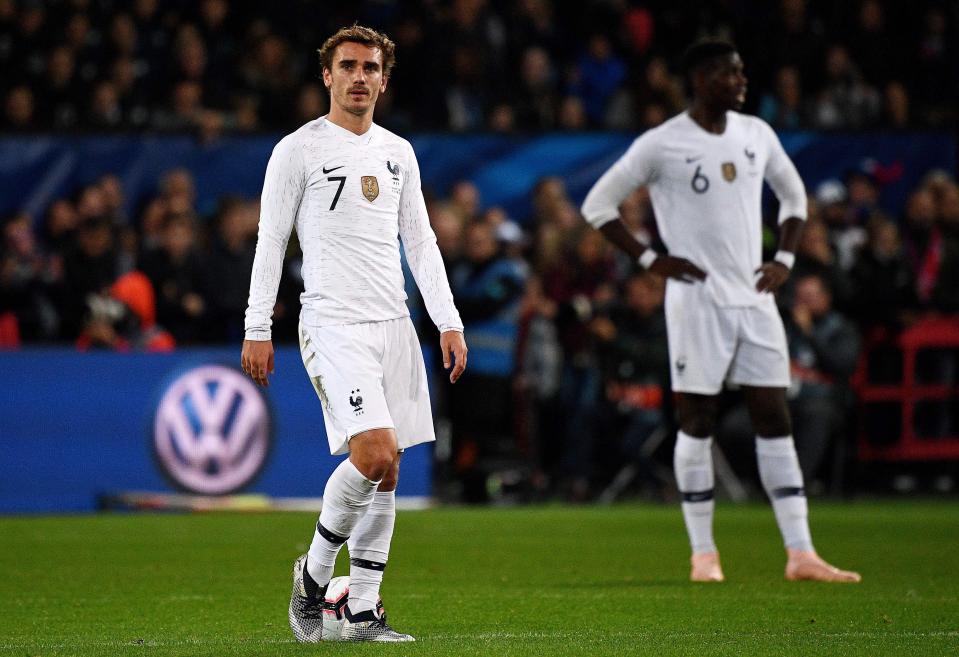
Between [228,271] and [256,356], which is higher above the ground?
[256,356]

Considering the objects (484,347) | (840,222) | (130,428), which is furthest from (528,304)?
(130,428)

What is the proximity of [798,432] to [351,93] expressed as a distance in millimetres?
9298

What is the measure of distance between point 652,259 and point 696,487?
1.21 meters

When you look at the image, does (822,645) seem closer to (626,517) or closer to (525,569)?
(525,569)

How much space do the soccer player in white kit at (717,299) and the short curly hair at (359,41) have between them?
2549mm

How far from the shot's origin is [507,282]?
1540cm

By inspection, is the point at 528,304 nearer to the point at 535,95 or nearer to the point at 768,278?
the point at 535,95

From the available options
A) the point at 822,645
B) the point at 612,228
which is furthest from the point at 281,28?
the point at 822,645

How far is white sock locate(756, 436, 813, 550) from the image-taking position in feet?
29.0

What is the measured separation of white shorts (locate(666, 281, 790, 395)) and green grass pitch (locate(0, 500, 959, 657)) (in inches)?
40.5

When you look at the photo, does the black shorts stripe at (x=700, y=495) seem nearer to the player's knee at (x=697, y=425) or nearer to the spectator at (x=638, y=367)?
the player's knee at (x=697, y=425)

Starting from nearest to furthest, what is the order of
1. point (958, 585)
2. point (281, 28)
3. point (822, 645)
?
point (822, 645), point (958, 585), point (281, 28)

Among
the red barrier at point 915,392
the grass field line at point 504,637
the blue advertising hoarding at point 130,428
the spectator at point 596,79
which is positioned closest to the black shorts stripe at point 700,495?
the grass field line at point 504,637

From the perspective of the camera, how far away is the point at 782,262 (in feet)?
29.8
